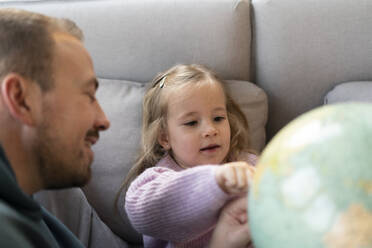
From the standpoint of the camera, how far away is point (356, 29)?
156 cm

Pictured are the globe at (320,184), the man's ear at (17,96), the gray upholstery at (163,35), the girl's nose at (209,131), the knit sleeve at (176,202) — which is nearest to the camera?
the globe at (320,184)

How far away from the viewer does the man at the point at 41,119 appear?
0.86 metres

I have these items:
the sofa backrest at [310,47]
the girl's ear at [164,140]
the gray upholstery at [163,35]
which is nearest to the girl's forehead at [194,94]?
the girl's ear at [164,140]

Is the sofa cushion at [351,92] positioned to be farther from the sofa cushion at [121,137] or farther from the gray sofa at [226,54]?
the sofa cushion at [121,137]

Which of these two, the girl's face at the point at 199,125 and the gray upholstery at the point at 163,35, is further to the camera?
the gray upholstery at the point at 163,35

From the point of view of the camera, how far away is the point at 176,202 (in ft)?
3.44

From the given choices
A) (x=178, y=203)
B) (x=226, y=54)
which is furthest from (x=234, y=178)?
(x=226, y=54)

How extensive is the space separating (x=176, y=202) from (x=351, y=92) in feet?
2.57

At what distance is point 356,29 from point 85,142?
1082 millimetres

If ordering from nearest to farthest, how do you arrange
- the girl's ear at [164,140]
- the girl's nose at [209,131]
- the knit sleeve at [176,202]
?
the knit sleeve at [176,202] → the girl's nose at [209,131] → the girl's ear at [164,140]

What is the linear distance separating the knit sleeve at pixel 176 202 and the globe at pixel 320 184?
0.99 ft

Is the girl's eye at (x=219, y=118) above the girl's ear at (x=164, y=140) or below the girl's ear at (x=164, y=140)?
above

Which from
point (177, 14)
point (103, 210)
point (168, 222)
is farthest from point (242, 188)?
point (177, 14)

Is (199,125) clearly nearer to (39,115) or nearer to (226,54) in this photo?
(226,54)
